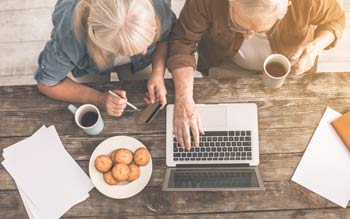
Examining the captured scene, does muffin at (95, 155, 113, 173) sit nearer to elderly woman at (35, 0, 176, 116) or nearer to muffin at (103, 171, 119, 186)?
muffin at (103, 171, 119, 186)

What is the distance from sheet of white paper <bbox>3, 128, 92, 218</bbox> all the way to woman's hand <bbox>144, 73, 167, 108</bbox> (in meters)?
0.34

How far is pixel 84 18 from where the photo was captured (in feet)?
4.02

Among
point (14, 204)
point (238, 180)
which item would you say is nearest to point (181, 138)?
point (238, 180)

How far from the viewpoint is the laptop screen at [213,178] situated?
130cm

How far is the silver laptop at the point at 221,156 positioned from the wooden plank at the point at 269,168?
0.03 meters

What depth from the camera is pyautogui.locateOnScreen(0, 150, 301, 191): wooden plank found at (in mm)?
1324

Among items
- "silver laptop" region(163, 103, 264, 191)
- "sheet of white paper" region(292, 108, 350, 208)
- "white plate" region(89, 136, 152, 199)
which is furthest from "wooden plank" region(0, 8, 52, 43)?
"sheet of white paper" region(292, 108, 350, 208)

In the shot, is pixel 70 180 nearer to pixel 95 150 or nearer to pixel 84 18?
pixel 95 150

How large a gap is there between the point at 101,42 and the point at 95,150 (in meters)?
0.39

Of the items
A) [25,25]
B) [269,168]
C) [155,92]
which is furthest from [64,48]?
[25,25]

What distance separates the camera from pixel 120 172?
1.28 meters

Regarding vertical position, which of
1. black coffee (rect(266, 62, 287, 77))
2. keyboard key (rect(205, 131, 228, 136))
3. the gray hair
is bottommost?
keyboard key (rect(205, 131, 228, 136))

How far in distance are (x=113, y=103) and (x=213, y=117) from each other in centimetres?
34

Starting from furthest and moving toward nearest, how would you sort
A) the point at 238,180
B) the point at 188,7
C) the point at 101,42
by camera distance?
1. the point at 188,7
2. the point at 238,180
3. the point at 101,42
